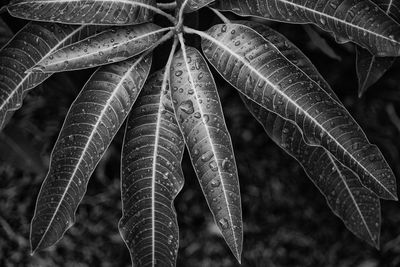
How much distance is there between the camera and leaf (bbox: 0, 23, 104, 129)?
1.10 meters

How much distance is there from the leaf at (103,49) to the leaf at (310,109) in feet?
0.70

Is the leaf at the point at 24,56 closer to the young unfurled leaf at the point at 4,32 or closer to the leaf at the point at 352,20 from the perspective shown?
the young unfurled leaf at the point at 4,32

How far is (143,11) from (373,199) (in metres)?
0.65

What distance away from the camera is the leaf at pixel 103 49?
40.7 inches

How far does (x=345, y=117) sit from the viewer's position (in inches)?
39.6

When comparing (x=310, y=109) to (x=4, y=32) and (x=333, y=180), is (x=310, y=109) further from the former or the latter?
(x=4, y=32)

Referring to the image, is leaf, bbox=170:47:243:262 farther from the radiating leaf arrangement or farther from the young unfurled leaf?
the young unfurled leaf

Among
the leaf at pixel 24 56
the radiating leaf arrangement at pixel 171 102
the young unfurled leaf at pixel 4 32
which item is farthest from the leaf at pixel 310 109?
the young unfurled leaf at pixel 4 32

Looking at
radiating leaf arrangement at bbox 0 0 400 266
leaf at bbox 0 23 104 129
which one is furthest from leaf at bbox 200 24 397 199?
leaf at bbox 0 23 104 129

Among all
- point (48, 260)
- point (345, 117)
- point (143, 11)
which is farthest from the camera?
point (48, 260)

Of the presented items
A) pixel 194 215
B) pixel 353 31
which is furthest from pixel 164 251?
pixel 194 215

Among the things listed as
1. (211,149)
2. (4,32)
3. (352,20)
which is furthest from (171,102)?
(4,32)

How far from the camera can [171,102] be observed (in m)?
1.15

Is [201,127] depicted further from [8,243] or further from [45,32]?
[8,243]
